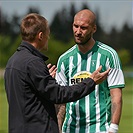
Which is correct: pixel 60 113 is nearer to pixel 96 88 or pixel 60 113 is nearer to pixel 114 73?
pixel 96 88

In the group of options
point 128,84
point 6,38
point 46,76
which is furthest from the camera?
point 6,38

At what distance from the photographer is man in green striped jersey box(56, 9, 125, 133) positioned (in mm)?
4570

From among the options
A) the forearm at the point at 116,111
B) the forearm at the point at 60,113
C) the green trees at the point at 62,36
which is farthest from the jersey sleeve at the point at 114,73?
the green trees at the point at 62,36

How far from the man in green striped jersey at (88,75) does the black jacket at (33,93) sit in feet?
2.31

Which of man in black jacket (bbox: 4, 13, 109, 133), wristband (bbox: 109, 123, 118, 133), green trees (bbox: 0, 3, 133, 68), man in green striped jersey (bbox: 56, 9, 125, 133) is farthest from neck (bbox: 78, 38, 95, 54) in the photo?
green trees (bbox: 0, 3, 133, 68)

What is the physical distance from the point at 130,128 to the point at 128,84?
3040cm

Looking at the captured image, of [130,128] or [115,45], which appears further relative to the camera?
[115,45]

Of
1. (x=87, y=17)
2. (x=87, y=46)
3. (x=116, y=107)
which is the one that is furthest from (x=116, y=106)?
(x=87, y=17)

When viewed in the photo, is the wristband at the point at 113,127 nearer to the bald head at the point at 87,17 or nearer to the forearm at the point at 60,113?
the forearm at the point at 60,113

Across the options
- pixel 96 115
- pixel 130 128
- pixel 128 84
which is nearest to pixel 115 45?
pixel 128 84

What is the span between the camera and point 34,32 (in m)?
3.90

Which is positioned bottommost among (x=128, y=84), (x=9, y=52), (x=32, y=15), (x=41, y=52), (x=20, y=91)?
(x=20, y=91)

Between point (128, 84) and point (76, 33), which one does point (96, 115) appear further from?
point (128, 84)

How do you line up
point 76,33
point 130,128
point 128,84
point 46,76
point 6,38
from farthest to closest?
1. point 6,38
2. point 128,84
3. point 130,128
4. point 76,33
5. point 46,76
